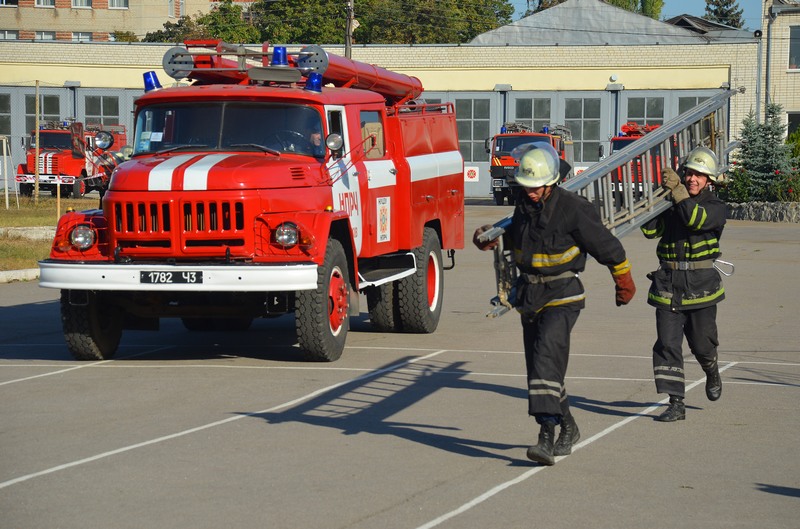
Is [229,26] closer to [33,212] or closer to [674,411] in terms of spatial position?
[33,212]

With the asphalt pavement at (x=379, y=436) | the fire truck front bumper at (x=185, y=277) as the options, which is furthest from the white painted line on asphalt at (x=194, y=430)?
the fire truck front bumper at (x=185, y=277)

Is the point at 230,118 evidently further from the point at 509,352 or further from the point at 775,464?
the point at 775,464

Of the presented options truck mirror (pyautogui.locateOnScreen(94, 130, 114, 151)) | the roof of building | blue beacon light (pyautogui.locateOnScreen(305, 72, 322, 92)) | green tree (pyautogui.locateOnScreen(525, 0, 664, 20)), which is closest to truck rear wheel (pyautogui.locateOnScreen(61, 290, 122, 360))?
truck mirror (pyautogui.locateOnScreen(94, 130, 114, 151))

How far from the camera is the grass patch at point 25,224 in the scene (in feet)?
67.8

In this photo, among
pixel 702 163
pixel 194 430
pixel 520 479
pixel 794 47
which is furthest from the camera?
pixel 794 47

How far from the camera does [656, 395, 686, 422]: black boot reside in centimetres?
893

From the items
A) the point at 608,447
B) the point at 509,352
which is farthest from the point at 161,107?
the point at 608,447

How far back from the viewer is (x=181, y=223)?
1090 centimetres

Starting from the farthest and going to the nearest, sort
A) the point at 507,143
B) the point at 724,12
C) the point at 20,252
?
the point at 724,12 → the point at 507,143 → the point at 20,252

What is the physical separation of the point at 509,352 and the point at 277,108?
3.23 m

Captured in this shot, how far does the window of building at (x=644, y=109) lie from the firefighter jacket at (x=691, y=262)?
45.6 m

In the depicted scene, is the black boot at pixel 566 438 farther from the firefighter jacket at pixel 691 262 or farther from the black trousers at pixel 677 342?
the firefighter jacket at pixel 691 262

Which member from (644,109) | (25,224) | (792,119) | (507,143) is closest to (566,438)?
(25,224)

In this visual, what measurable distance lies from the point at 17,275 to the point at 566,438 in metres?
13.3
